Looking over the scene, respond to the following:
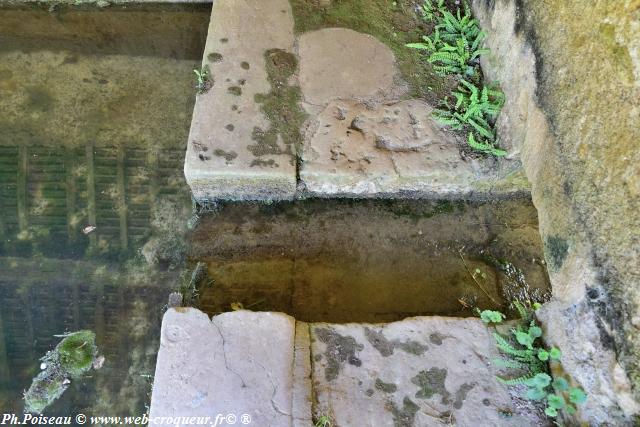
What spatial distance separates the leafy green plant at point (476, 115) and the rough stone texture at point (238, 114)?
115cm

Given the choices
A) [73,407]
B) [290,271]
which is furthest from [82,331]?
[290,271]

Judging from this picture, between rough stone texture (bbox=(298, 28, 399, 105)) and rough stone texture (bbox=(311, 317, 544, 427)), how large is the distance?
64.6 inches

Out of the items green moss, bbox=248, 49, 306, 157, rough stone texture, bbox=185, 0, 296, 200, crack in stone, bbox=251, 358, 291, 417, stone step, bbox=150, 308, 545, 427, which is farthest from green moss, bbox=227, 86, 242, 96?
crack in stone, bbox=251, 358, 291, 417

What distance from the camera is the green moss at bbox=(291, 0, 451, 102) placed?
3629 millimetres

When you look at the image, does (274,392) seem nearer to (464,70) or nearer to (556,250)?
(556,250)

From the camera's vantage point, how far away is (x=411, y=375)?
2719mm

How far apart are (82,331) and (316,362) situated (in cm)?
153

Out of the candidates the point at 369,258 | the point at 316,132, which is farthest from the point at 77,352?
the point at 316,132

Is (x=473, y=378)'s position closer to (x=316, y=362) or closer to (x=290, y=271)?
(x=316, y=362)

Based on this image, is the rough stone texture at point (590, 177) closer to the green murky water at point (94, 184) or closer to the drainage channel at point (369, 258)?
the drainage channel at point (369, 258)

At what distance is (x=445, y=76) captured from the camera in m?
3.66

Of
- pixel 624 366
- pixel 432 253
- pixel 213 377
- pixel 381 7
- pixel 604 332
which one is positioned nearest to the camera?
pixel 624 366

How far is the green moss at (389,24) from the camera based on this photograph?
3.63 m

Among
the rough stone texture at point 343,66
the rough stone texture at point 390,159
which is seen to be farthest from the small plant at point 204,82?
the rough stone texture at point 390,159
